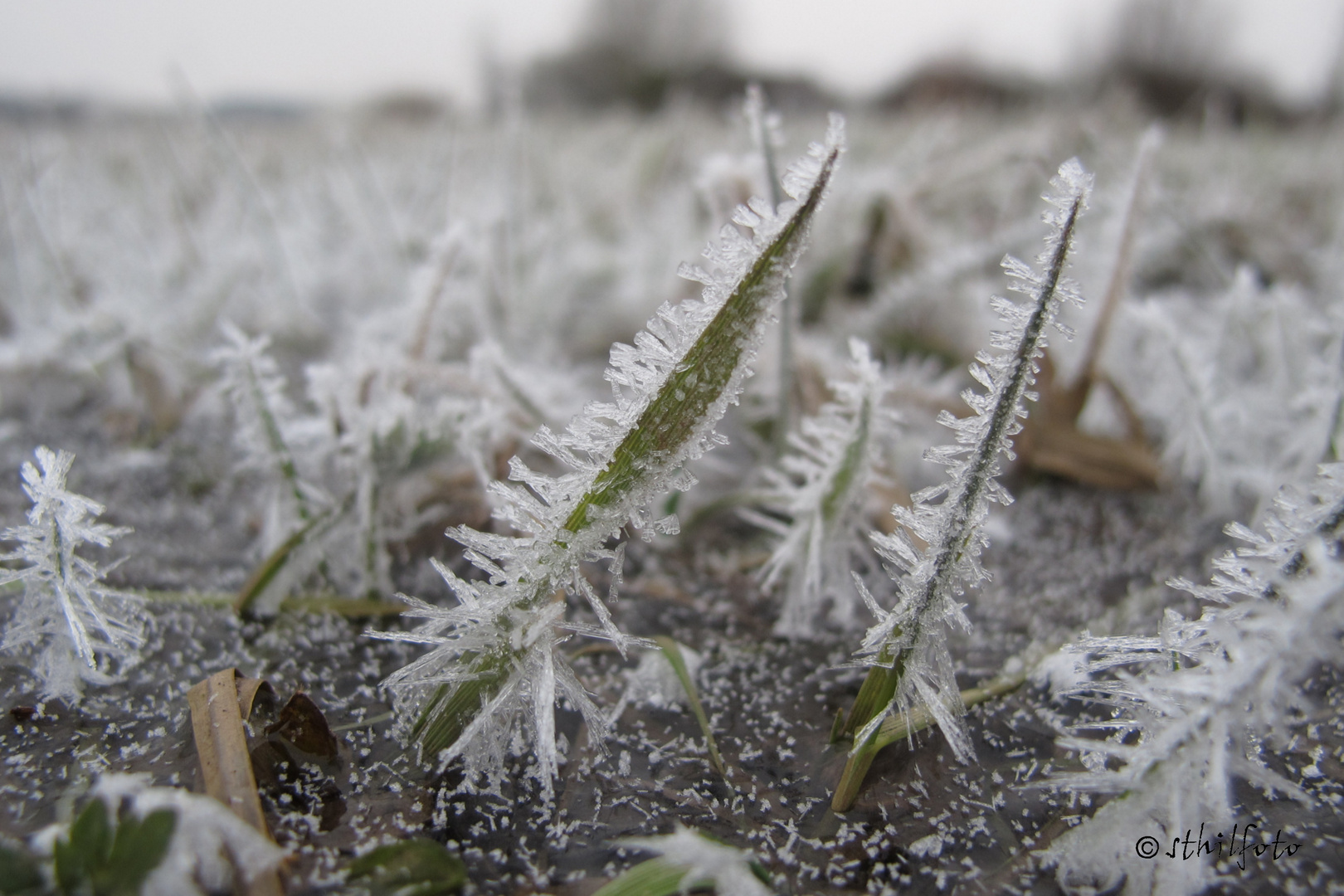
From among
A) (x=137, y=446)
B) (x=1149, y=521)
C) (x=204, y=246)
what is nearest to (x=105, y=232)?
(x=204, y=246)

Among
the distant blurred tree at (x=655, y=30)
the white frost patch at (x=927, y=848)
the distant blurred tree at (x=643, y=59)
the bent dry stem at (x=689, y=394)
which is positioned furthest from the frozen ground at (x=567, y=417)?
the distant blurred tree at (x=655, y=30)

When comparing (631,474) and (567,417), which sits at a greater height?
(631,474)

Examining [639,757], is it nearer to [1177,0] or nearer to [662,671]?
[662,671]

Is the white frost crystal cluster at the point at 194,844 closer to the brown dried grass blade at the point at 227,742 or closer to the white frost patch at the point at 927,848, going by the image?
the brown dried grass blade at the point at 227,742

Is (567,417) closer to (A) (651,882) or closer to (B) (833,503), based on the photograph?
(B) (833,503)

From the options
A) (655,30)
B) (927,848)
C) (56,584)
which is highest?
(655,30)

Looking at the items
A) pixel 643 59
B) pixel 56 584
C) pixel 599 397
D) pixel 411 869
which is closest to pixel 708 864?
pixel 411 869
